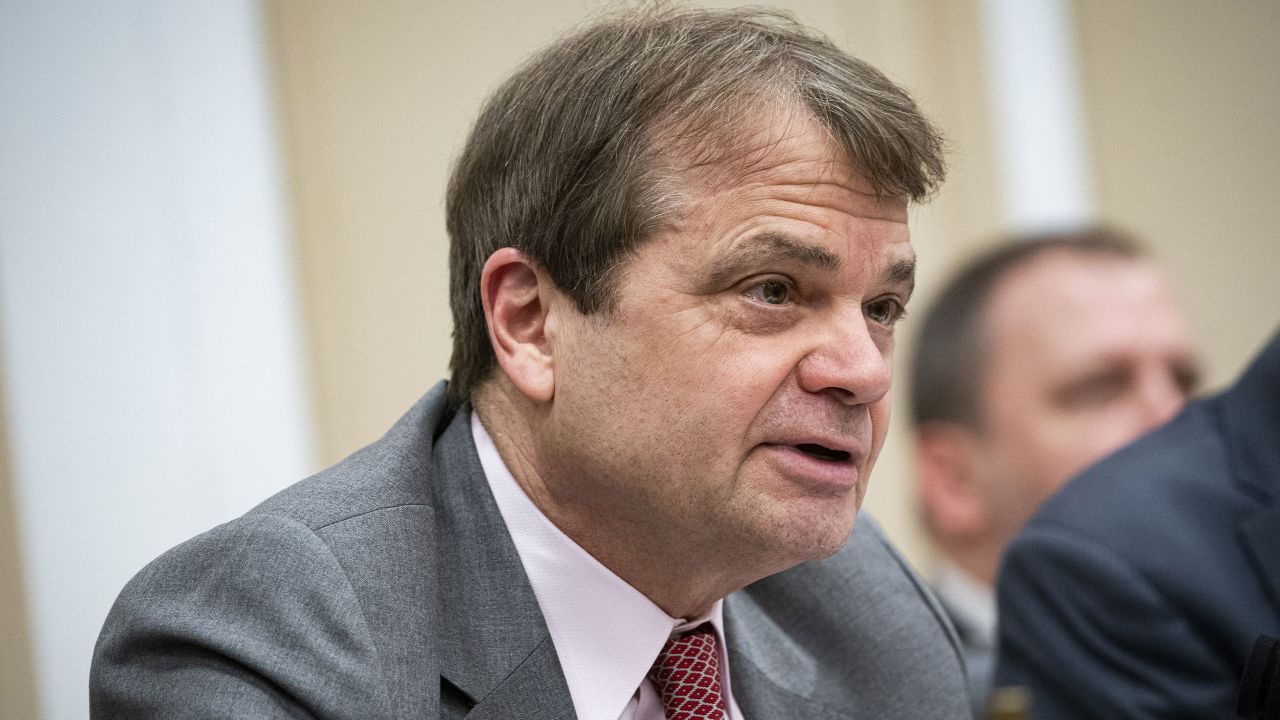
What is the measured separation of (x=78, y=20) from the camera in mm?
2350

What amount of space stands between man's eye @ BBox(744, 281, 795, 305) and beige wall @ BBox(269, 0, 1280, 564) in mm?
444

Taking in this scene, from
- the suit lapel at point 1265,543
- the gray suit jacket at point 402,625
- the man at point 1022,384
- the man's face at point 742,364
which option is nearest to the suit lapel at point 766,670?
the gray suit jacket at point 402,625

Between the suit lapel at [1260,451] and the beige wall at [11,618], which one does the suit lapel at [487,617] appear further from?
the suit lapel at [1260,451]

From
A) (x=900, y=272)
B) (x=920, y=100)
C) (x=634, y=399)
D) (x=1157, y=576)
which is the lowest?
(x=1157, y=576)

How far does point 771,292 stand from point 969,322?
6.11 feet

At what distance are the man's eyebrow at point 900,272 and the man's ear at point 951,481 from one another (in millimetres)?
1702

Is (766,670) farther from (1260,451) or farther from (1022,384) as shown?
(1022,384)

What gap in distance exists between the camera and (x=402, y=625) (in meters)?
1.45

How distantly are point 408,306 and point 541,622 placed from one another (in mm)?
1377

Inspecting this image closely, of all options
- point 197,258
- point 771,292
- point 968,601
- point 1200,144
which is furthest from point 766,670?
point 1200,144

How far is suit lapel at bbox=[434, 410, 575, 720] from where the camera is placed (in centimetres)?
154

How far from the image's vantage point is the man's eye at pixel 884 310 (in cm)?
172

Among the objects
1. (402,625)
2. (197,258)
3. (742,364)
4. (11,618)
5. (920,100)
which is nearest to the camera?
(402,625)

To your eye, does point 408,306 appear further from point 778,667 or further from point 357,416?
point 778,667
